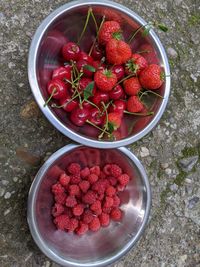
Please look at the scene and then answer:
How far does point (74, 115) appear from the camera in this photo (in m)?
1.06

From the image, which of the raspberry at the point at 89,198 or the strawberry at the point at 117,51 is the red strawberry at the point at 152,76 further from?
the raspberry at the point at 89,198

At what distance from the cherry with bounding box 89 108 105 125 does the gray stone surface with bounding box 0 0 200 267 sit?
135mm

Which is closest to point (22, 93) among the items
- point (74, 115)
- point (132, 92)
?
point (74, 115)

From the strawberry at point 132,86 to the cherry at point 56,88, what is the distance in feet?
0.54

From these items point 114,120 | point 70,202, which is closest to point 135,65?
point 114,120

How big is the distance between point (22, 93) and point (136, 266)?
60 centimetres

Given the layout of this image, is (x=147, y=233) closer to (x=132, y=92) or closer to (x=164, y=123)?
(x=164, y=123)

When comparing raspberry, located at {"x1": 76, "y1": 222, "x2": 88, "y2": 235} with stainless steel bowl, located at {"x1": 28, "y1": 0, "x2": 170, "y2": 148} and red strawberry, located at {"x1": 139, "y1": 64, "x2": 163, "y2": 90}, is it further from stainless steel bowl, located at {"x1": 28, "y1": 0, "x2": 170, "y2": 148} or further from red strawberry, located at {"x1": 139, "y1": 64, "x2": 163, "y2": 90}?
red strawberry, located at {"x1": 139, "y1": 64, "x2": 163, "y2": 90}

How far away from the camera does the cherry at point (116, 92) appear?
1.09m

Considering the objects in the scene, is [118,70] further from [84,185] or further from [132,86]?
[84,185]

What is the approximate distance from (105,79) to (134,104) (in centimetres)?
11

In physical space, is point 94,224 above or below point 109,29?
below

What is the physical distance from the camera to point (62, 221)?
3.60ft

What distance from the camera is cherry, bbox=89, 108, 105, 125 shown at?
109 centimetres
